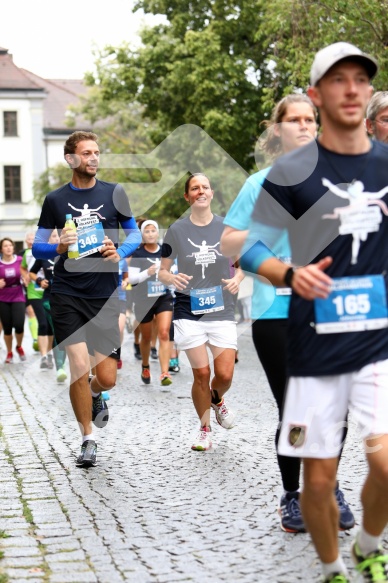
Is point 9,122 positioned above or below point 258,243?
above

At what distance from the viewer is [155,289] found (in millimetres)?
14094

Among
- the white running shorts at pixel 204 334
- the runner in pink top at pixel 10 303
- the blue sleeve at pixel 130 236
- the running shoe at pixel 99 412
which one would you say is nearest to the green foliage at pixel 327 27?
the runner in pink top at pixel 10 303

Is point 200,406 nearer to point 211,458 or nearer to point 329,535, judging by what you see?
point 211,458

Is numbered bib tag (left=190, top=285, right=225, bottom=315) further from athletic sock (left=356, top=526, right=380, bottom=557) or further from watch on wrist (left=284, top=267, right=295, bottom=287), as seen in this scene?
watch on wrist (left=284, top=267, right=295, bottom=287)

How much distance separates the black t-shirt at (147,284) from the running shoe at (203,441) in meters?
5.98

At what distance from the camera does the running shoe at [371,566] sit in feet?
13.3

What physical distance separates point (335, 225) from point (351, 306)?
0.98 feet

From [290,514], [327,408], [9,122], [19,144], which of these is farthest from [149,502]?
[19,144]

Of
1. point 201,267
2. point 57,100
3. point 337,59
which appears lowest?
point 201,267

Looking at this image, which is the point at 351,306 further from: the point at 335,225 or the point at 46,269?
the point at 46,269

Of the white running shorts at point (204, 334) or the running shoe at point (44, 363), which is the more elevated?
the white running shorts at point (204, 334)

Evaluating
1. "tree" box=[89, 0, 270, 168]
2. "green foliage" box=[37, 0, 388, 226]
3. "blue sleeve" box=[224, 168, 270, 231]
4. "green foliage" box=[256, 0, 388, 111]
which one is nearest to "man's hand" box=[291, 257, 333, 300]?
"blue sleeve" box=[224, 168, 270, 231]

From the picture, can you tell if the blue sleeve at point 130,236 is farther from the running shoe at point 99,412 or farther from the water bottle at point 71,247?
the running shoe at point 99,412

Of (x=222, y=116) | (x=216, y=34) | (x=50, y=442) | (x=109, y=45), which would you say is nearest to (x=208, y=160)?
(x=222, y=116)
